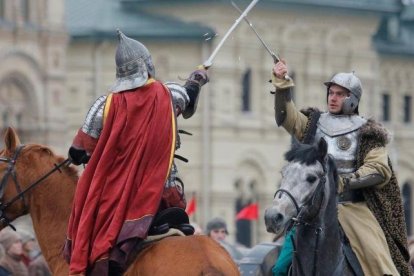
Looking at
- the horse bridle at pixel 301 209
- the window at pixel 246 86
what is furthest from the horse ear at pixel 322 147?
the window at pixel 246 86

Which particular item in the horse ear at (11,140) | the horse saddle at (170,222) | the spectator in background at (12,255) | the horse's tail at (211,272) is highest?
the horse ear at (11,140)

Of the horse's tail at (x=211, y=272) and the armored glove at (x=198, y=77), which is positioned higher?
the armored glove at (x=198, y=77)

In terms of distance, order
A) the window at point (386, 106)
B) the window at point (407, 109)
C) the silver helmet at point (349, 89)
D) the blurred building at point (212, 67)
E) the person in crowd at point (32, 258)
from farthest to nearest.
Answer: the window at point (407, 109) → the window at point (386, 106) → the blurred building at point (212, 67) → the person in crowd at point (32, 258) → the silver helmet at point (349, 89)

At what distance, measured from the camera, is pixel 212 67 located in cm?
5675

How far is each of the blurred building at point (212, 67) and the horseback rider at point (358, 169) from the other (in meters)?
39.3

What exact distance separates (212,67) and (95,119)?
151 feet

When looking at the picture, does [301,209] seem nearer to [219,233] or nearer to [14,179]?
[14,179]

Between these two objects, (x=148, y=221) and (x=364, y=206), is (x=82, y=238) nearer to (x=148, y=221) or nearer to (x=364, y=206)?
(x=148, y=221)

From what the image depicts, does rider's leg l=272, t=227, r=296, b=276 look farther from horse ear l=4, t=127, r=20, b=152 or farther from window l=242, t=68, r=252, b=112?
window l=242, t=68, r=252, b=112

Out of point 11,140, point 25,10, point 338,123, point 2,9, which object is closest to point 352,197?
point 338,123

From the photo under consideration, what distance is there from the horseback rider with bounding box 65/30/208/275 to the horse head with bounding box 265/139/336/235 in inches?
23.7

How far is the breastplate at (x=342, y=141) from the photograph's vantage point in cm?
1212

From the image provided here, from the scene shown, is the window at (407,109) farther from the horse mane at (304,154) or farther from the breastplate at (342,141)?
the horse mane at (304,154)

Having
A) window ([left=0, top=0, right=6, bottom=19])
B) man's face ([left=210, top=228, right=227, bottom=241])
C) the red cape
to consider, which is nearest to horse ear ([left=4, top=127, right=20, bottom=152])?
the red cape
